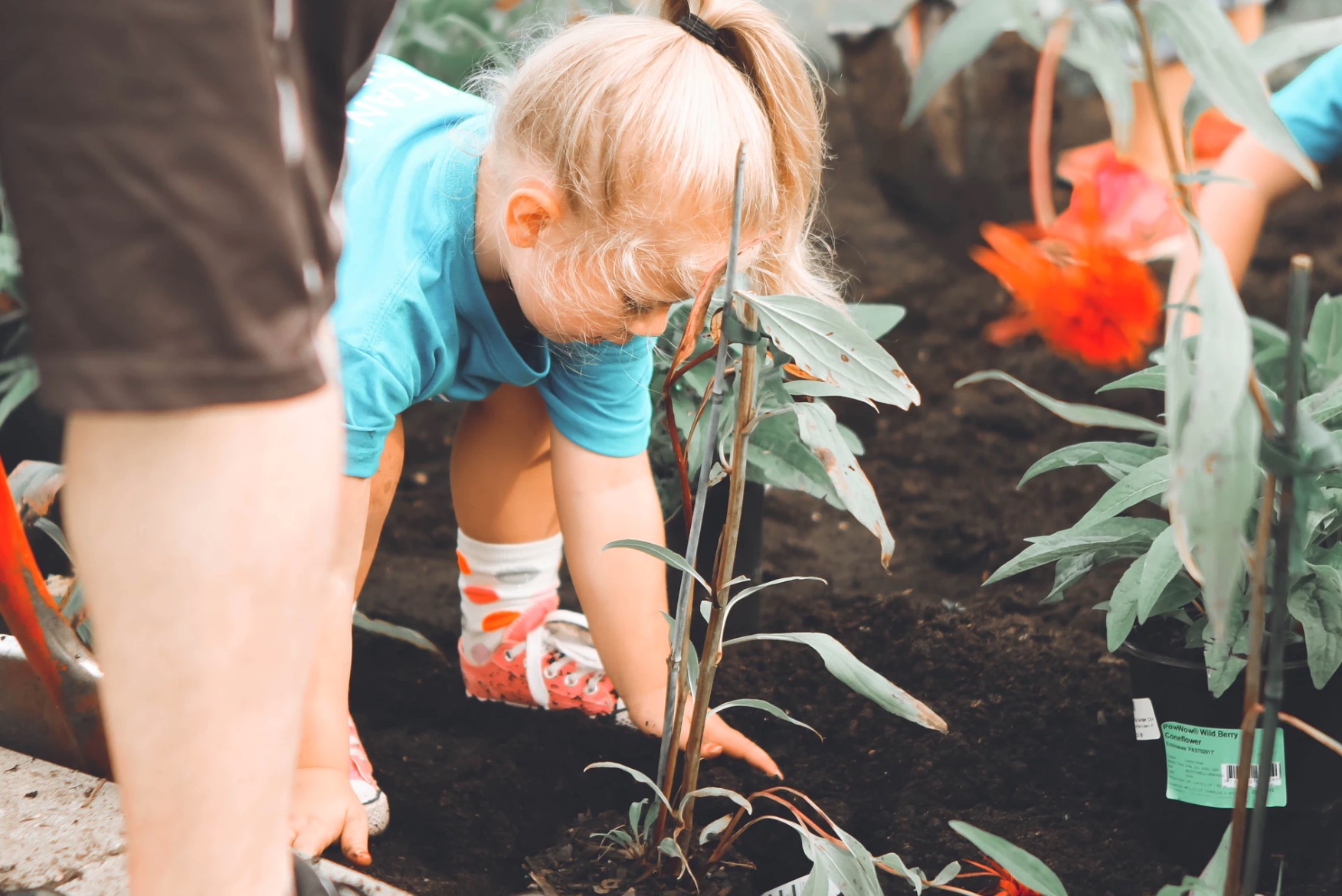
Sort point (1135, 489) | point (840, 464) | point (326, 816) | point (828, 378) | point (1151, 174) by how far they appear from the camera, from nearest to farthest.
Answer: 1. point (828, 378)
2. point (840, 464)
3. point (1135, 489)
4. point (326, 816)
5. point (1151, 174)

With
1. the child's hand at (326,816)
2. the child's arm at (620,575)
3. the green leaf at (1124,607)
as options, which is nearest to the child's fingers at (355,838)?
the child's hand at (326,816)

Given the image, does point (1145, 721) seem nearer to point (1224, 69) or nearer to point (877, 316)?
point (877, 316)

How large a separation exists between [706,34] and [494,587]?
0.77 m

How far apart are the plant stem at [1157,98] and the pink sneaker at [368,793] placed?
97 centimetres

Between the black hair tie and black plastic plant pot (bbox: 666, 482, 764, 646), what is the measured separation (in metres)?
0.58

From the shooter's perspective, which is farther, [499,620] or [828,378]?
[499,620]

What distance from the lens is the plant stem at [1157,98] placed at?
56 centimetres

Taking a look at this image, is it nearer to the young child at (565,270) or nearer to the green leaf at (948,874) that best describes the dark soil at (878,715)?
the young child at (565,270)

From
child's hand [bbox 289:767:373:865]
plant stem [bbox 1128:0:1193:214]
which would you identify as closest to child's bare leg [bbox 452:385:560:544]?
child's hand [bbox 289:767:373:865]

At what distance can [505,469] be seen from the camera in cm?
154

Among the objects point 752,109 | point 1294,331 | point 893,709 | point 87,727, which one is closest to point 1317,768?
point 893,709

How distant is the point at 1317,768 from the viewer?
3.56 ft

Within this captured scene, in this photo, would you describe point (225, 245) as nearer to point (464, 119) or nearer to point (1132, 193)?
point (464, 119)

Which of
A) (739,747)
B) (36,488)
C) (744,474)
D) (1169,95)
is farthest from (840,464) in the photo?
(1169,95)
